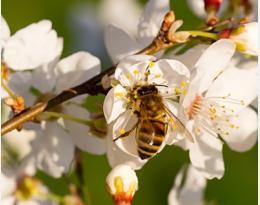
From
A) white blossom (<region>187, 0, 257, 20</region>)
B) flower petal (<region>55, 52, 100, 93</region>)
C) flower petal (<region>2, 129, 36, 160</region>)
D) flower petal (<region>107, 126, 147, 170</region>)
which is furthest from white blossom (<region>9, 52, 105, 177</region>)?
white blossom (<region>187, 0, 257, 20</region>)

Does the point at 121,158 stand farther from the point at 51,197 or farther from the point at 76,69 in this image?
the point at 51,197

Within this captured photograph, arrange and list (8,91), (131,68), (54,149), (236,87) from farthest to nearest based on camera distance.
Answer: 1. (54,149)
2. (236,87)
3. (8,91)
4. (131,68)

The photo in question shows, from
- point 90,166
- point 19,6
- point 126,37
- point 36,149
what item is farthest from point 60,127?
point 19,6

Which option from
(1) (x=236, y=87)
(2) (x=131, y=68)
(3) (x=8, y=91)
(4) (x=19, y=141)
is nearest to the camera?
(2) (x=131, y=68)

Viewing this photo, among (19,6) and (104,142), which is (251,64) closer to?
(104,142)

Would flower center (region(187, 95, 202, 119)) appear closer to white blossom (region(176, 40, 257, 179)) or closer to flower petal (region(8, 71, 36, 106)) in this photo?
white blossom (region(176, 40, 257, 179))

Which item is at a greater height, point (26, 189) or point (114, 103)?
point (114, 103)

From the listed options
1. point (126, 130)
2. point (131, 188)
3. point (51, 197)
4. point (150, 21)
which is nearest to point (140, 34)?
point (150, 21)
